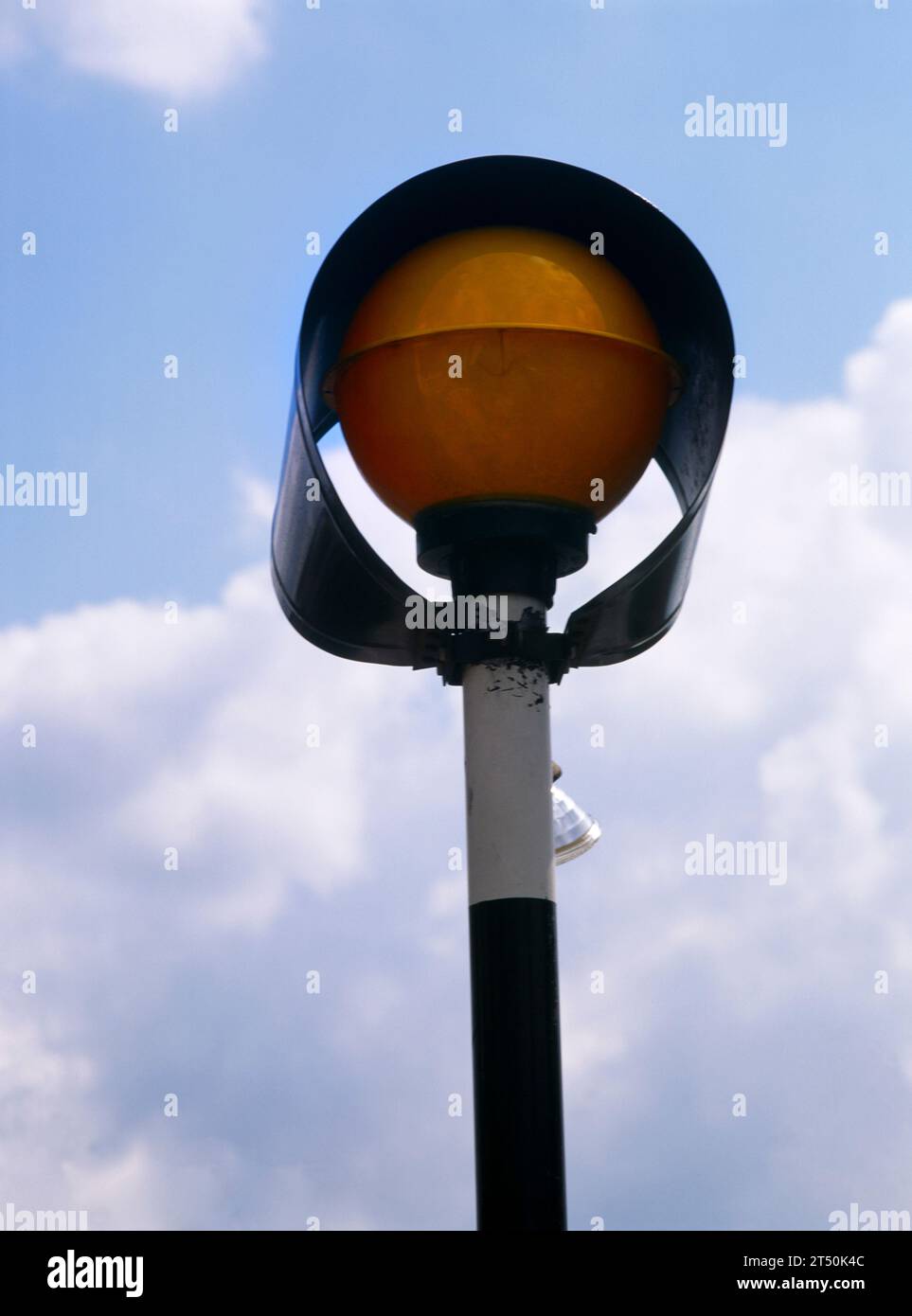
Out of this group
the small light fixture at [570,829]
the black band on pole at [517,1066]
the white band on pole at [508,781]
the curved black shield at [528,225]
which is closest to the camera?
the black band on pole at [517,1066]

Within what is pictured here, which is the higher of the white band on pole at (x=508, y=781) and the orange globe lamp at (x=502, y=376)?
the orange globe lamp at (x=502, y=376)

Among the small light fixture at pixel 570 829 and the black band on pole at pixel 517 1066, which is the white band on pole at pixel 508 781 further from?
the small light fixture at pixel 570 829

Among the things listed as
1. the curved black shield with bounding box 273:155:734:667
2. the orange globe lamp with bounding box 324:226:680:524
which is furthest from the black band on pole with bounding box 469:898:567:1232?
the orange globe lamp with bounding box 324:226:680:524

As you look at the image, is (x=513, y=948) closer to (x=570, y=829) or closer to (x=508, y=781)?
(x=508, y=781)

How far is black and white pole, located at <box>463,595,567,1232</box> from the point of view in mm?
12648

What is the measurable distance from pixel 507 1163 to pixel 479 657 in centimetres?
348

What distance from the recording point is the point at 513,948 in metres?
13.1

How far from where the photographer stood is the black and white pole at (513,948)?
12648mm

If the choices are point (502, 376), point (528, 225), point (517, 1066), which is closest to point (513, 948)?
point (517, 1066)

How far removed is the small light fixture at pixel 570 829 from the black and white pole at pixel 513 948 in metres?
1.74

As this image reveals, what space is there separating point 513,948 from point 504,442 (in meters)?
3.43

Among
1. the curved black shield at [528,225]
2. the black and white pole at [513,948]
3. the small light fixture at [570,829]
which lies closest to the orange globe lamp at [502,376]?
the curved black shield at [528,225]

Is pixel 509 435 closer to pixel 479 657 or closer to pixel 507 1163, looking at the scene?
pixel 479 657
